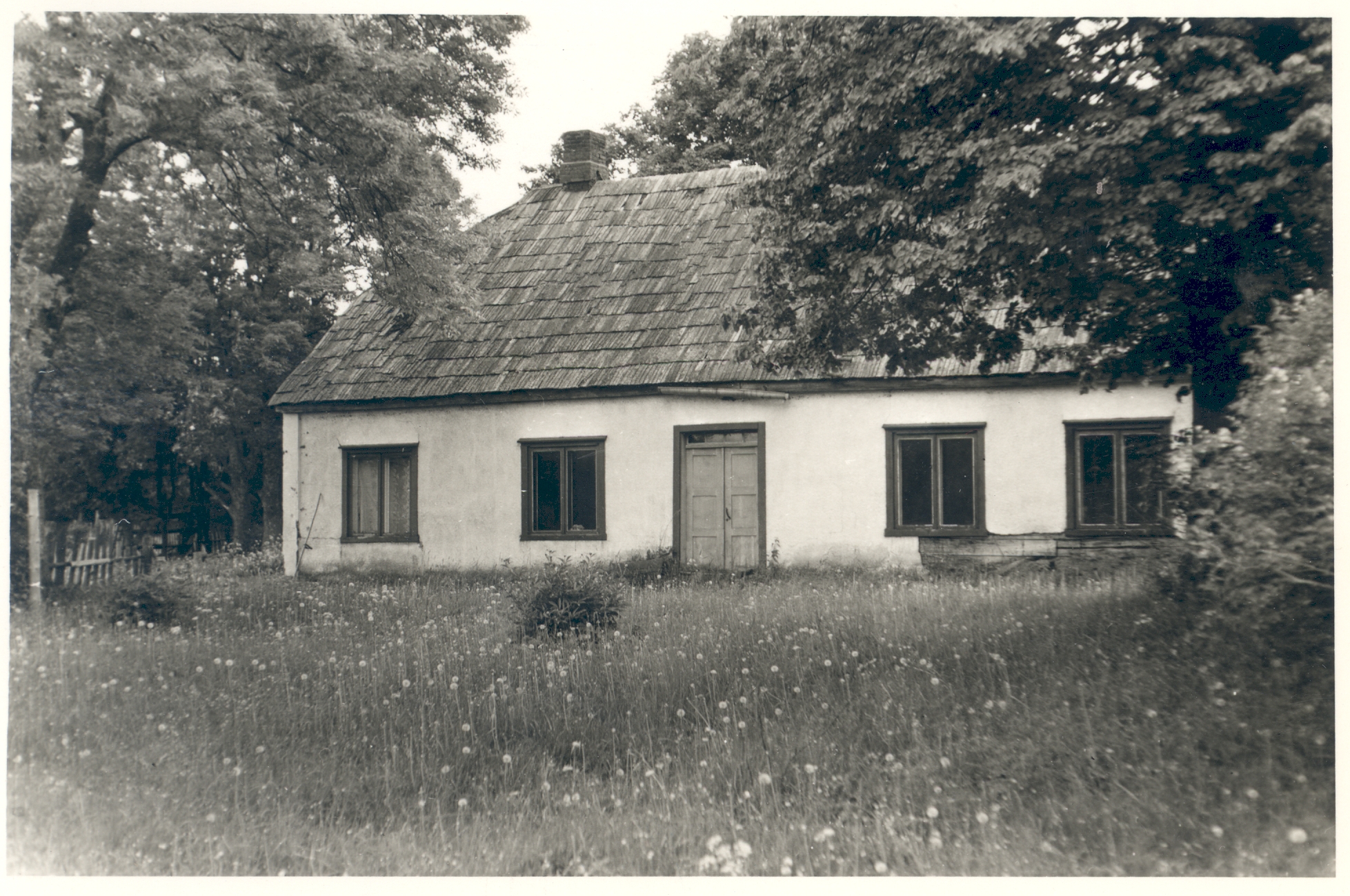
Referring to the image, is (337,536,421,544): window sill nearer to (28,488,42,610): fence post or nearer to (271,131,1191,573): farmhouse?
(271,131,1191,573): farmhouse

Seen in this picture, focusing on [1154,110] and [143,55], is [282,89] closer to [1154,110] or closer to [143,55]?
[143,55]

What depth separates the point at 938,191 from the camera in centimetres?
643

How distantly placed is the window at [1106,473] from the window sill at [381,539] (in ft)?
28.9

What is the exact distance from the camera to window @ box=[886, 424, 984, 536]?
12.5 m

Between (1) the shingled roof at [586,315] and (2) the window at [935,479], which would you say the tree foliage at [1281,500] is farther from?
(2) the window at [935,479]

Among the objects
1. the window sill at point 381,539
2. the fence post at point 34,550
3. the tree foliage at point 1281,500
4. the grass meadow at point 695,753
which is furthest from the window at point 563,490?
the tree foliage at point 1281,500

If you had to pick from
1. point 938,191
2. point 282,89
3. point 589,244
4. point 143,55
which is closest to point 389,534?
point 589,244

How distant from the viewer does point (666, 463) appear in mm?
13453

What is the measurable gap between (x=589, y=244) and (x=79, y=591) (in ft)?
28.8

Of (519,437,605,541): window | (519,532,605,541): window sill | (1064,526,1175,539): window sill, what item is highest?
(519,437,605,541): window

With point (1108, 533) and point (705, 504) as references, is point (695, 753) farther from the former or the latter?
point (1108, 533)

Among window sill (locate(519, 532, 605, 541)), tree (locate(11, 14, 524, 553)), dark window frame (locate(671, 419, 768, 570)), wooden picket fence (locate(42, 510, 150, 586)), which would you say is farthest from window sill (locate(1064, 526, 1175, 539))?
wooden picket fence (locate(42, 510, 150, 586))

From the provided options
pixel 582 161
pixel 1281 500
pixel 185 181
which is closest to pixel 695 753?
pixel 1281 500

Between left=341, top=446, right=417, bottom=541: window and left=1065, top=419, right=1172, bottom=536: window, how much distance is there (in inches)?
350
